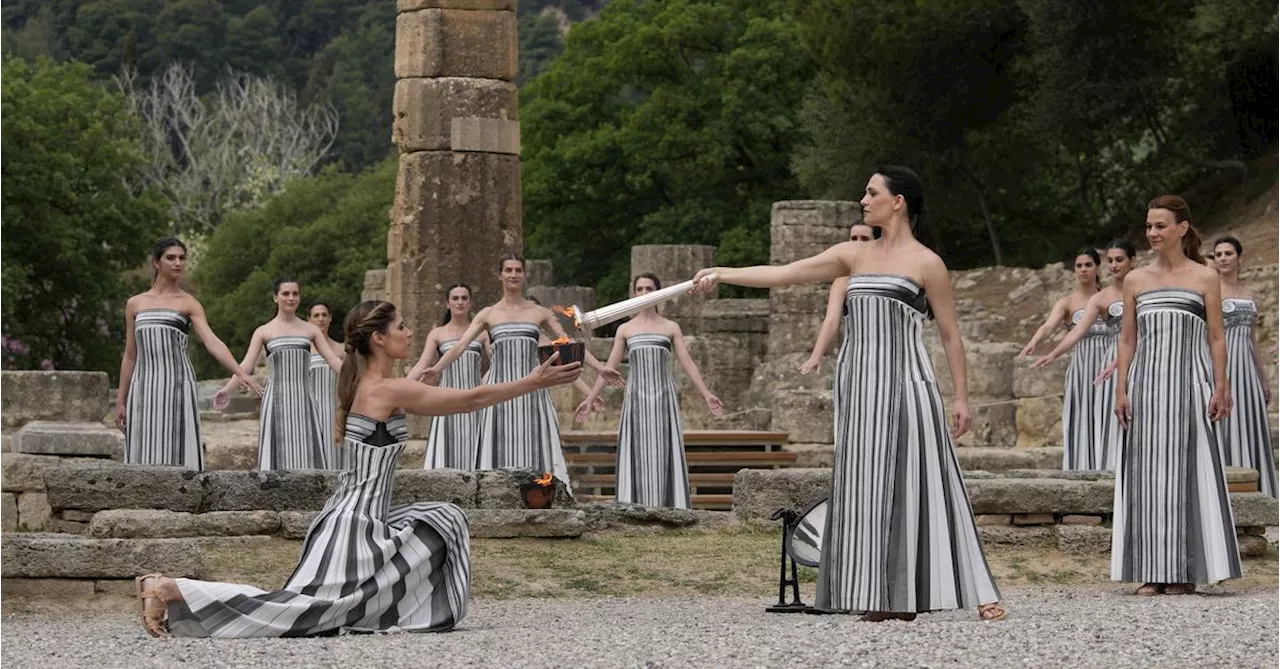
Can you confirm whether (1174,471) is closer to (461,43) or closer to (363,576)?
(363,576)

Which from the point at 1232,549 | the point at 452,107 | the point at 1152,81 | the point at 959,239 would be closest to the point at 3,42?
the point at 959,239

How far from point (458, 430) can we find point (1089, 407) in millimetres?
4791

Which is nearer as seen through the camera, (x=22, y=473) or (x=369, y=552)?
(x=369, y=552)

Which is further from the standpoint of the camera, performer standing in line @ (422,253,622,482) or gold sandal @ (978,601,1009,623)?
performer standing in line @ (422,253,622,482)

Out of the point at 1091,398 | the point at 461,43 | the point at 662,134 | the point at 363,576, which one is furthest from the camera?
the point at 662,134

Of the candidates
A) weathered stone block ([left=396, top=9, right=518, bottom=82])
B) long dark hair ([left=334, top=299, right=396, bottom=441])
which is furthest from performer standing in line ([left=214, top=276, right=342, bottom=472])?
long dark hair ([left=334, top=299, right=396, bottom=441])

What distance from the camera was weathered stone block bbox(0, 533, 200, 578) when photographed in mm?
10953

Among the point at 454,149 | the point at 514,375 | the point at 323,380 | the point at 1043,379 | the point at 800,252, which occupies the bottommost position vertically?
the point at 514,375

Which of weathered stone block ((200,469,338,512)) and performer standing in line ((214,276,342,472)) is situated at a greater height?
performer standing in line ((214,276,342,472))

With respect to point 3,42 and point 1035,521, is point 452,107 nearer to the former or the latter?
point 1035,521

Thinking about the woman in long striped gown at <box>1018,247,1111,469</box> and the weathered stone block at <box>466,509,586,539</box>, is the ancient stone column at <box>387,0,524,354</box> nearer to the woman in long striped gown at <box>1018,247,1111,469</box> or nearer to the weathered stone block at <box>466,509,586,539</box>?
the woman in long striped gown at <box>1018,247,1111,469</box>

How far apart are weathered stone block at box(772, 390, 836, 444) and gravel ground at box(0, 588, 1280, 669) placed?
1247 centimetres

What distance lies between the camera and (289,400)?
17.8m

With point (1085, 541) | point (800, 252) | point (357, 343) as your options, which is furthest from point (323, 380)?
point (800, 252)
